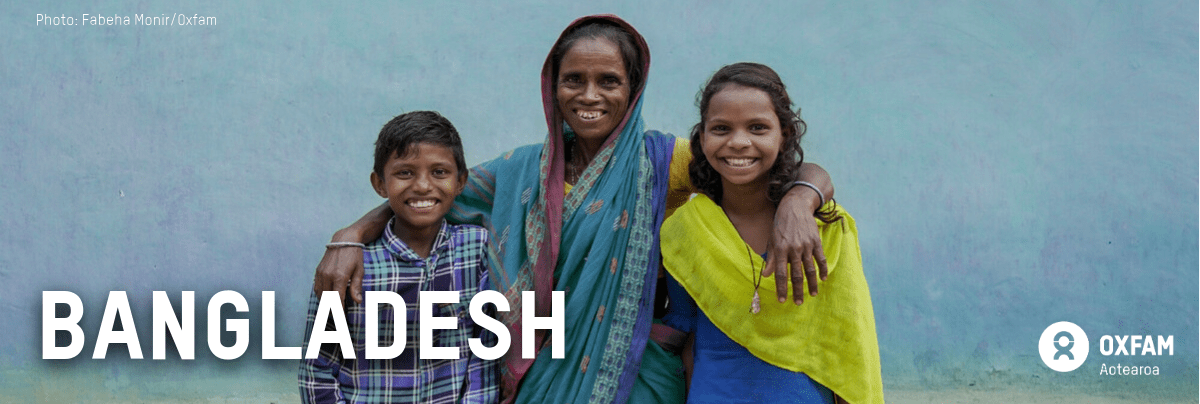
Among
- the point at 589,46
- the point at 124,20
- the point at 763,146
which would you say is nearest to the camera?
the point at 763,146

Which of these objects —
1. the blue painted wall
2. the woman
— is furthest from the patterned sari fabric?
the blue painted wall

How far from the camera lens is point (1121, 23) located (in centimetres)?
422

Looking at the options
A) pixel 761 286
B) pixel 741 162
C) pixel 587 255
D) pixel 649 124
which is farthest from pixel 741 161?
pixel 649 124

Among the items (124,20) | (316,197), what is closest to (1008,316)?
(316,197)

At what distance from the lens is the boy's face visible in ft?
8.38

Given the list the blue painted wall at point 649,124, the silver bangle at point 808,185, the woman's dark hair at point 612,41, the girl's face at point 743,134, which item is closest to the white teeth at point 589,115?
the woman's dark hair at point 612,41

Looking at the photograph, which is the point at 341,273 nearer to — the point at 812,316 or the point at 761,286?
the point at 761,286

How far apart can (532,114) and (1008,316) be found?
211 centimetres

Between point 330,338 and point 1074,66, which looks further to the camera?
point 1074,66

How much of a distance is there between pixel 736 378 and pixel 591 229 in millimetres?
505

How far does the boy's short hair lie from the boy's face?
0.04ft

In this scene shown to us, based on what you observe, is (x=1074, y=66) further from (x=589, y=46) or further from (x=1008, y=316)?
(x=589, y=46)

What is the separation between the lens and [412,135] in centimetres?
255

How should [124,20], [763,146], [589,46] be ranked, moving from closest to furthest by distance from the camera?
[763,146]
[589,46]
[124,20]
